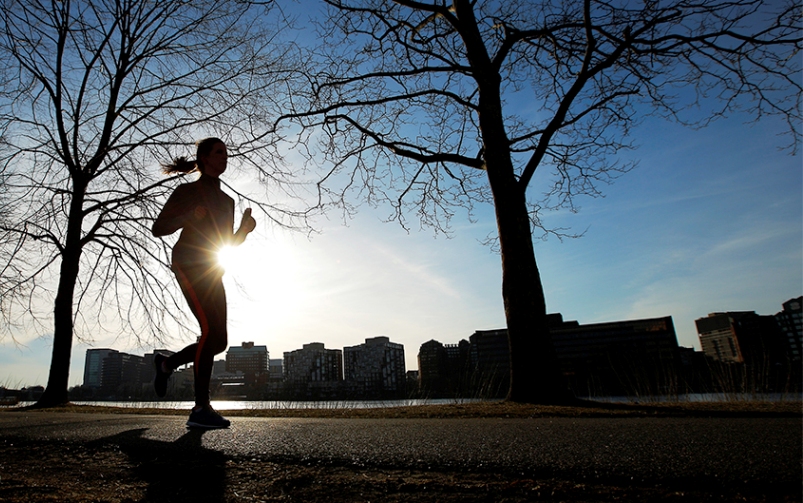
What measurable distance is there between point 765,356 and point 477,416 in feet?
17.3

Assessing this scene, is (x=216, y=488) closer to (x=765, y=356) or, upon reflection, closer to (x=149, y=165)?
(x=765, y=356)

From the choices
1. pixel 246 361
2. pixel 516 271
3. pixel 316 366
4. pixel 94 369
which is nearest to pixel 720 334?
pixel 516 271

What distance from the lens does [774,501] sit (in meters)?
1.24

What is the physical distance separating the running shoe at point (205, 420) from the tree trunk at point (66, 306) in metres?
7.36

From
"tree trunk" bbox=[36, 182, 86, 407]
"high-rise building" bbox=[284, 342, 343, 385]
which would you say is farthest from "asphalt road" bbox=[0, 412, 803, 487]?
"high-rise building" bbox=[284, 342, 343, 385]

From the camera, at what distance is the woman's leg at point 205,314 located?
10.1 feet

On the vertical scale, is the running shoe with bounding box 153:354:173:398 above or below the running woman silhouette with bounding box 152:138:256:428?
below

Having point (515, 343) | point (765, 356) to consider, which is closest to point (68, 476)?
point (515, 343)

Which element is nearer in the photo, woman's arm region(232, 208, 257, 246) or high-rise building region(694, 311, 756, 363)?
woman's arm region(232, 208, 257, 246)

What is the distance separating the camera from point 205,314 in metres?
3.09

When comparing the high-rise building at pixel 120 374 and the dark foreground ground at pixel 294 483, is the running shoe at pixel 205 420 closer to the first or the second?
the dark foreground ground at pixel 294 483

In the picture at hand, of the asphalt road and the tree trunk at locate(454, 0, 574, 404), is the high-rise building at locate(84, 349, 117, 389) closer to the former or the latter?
the tree trunk at locate(454, 0, 574, 404)

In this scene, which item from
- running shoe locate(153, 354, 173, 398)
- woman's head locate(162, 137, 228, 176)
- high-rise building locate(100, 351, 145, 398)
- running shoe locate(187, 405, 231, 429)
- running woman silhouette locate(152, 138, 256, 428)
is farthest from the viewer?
high-rise building locate(100, 351, 145, 398)

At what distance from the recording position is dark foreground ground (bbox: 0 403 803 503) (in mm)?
1319
